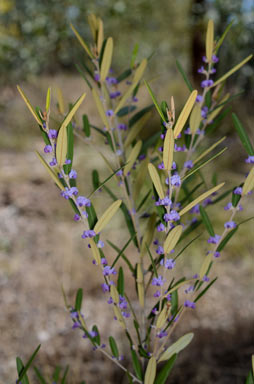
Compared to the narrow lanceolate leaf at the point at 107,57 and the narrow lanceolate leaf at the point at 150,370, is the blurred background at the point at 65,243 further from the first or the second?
the narrow lanceolate leaf at the point at 150,370

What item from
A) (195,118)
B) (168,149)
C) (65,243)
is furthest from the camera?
(65,243)

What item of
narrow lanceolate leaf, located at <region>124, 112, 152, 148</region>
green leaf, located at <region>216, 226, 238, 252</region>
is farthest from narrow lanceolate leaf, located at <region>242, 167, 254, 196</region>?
narrow lanceolate leaf, located at <region>124, 112, 152, 148</region>

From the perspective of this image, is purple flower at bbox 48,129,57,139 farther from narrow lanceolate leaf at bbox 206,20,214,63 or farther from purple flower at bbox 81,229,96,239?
narrow lanceolate leaf at bbox 206,20,214,63

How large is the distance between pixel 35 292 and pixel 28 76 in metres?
1.85

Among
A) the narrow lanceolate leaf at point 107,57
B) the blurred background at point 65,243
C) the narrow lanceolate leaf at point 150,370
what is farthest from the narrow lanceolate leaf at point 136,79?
the narrow lanceolate leaf at point 150,370

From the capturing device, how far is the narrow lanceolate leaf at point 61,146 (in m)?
0.35

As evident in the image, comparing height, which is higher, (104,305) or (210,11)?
(210,11)

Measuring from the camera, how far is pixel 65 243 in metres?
1.84

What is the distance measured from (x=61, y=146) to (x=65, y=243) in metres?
1.53

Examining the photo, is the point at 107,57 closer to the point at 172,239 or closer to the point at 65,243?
the point at 172,239

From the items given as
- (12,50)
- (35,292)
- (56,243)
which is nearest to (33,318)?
(35,292)

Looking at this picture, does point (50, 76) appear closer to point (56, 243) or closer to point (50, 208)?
point (50, 208)

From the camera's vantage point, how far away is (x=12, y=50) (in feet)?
8.21

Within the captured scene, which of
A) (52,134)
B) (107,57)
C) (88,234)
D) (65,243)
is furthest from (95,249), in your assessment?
(65,243)
